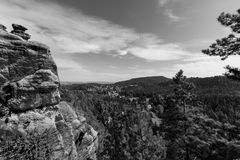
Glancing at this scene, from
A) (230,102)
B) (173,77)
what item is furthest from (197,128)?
(230,102)

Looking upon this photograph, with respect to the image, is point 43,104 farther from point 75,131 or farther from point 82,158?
point 82,158

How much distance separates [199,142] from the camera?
18453mm

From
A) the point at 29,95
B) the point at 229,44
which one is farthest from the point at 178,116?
the point at 29,95

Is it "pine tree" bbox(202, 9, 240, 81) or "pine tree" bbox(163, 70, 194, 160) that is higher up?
"pine tree" bbox(202, 9, 240, 81)

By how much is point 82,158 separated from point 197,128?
49.6ft

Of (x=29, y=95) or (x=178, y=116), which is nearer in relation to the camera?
(x=29, y=95)

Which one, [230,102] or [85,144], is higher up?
[85,144]

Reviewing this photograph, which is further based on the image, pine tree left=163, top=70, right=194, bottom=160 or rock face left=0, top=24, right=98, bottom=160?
pine tree left=163, top=70, right=194, bottom=160

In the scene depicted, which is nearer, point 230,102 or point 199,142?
point 199,142

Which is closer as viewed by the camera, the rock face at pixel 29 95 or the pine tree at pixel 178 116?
the rock face at pixel 29 95

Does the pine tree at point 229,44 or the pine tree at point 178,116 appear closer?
the pine tree at point 229,44

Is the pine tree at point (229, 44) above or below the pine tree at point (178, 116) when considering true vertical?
above

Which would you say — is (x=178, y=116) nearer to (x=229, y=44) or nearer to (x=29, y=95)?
(x=229, y=44)

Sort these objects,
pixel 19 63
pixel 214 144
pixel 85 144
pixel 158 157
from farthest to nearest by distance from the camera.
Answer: pixel 158 157, pixel 214 144, pixel 85 144, pixel 19 63
